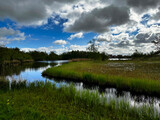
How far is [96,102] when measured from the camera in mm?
6543

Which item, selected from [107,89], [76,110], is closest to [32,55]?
[107,89]

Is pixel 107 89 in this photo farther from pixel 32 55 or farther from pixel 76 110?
pixel 32 55

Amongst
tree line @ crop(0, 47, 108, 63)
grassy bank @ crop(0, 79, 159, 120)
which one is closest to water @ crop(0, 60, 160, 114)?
grassy bank @ crop(0, 79, 159, 120)

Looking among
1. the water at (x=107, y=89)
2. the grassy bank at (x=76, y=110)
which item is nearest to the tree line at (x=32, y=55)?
the water at (x=107, y=89)

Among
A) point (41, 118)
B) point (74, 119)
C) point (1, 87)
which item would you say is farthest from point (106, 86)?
point (1, 87)

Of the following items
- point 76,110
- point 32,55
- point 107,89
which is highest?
point 32,55

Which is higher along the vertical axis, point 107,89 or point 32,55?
point 32,55

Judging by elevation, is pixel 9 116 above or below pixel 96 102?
above

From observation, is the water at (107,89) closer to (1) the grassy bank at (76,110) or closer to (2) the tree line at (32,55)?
(1) the grassy bank at (76,110)

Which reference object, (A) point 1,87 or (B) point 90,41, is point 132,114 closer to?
(A) point 1,87

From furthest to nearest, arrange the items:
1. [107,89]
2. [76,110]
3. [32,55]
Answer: [32,55] < [107,89] < [76,110]

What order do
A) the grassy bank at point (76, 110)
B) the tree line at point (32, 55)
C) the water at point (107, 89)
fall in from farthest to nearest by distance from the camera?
1. the tree line at point (32, 55)
2. the water at point (107, 89)
3. the grassy bank at point (76, 110)

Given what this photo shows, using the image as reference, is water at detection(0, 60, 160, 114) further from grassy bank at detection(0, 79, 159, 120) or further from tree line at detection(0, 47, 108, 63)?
tree line at detection(0, 47, 108, 63)

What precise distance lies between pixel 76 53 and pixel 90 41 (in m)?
104
